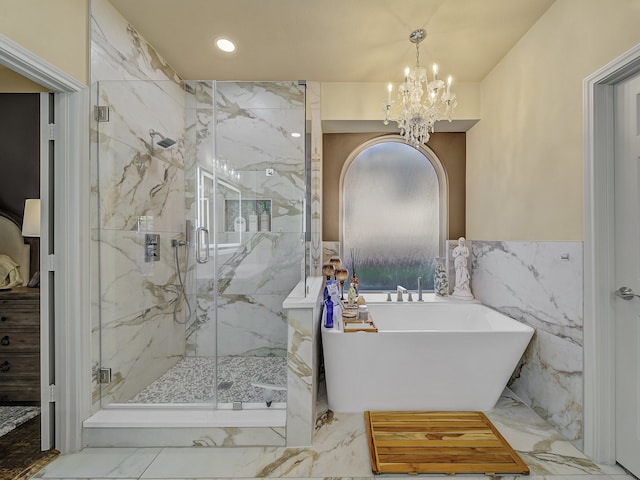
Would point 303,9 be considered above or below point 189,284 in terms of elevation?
above

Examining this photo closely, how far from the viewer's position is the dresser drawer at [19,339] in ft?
7.11

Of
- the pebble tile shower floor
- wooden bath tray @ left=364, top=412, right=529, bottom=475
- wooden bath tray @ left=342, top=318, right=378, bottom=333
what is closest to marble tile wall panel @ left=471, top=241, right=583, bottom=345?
wooden bath tray @ left=364, top=412, right=529, bottom=475

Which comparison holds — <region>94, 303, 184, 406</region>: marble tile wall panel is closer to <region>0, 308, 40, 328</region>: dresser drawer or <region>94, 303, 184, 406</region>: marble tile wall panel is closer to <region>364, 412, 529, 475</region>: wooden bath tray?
<region>0, 308, 40, 328</region>: dresser drawer

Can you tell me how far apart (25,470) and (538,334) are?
3.03 m

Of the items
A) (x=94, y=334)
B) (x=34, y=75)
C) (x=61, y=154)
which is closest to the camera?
(x=34, y=75)

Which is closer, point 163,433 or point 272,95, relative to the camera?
point 163,433

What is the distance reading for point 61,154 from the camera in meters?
1.77

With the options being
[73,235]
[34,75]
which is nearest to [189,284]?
[73,235]

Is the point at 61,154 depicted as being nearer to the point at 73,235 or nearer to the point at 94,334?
the point at 73,235

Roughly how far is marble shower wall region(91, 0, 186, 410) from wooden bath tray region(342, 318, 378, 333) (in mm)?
1231

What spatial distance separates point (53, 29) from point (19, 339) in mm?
1934

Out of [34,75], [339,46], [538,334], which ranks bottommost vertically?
[538,334]

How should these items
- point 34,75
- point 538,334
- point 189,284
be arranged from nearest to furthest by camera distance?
1. point 34,75
2. point 538,334
3. point 189,284

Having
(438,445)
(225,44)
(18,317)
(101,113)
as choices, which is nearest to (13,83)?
(101,113)
